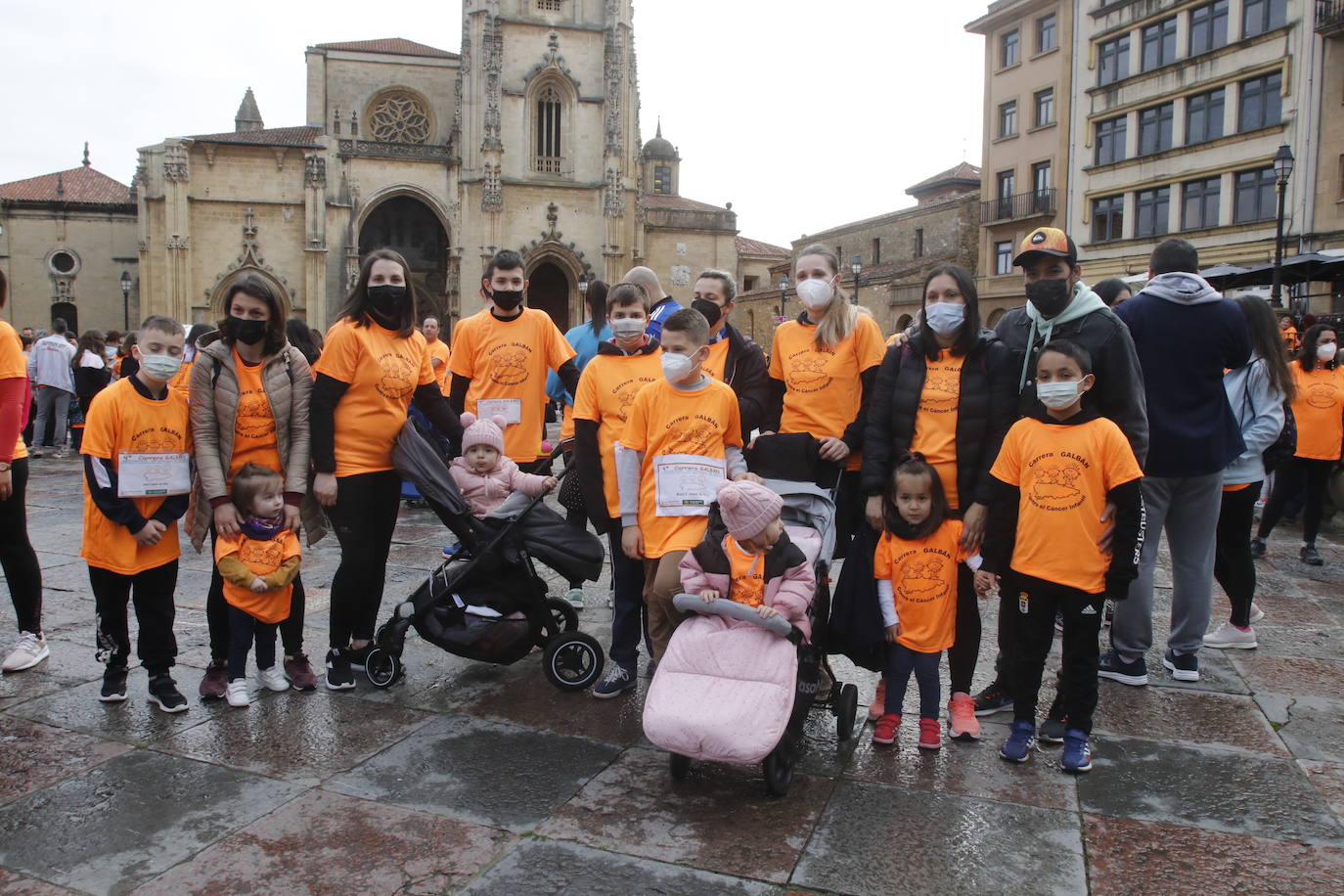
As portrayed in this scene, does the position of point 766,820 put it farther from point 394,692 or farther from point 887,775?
point 394,692

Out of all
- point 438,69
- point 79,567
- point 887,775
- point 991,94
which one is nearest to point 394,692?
→ point 887,775

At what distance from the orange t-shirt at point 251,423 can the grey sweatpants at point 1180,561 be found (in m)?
4.13

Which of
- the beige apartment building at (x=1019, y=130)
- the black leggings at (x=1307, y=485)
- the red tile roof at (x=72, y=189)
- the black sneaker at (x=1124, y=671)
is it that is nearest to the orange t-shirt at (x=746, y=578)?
the black sneaker at (x=1124, y=671)

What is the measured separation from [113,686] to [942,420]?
3826 millimetres

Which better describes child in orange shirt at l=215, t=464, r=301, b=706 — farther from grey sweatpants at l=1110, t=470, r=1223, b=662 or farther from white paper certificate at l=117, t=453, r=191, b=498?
grey sweatpants at l=1110, t=470, r=1223, b=662

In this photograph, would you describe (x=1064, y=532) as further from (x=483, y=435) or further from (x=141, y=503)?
(x=141, y=503)

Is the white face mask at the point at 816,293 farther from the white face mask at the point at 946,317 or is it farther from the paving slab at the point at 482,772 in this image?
the paving slab at the point at 482,772

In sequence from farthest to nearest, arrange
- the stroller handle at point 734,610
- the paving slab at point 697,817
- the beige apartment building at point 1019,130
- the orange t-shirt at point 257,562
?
the beige apartment building at point 1019,130
the orange t-shirt at point 257,562
the stroller handle at point 734,610
the paving slab at point 697,817

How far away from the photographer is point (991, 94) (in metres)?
40.6

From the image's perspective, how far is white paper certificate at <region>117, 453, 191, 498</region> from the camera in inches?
162

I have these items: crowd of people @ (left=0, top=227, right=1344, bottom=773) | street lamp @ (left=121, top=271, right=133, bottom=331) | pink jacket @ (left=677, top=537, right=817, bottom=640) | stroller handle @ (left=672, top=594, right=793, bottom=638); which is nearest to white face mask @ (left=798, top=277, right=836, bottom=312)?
crowd of people @ (left=0, top=227, right=1344, bottom=773)

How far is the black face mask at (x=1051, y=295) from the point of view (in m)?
4.02

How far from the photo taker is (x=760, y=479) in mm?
3998

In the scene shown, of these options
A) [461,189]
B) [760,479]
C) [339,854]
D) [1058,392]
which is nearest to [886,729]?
[760,479]
